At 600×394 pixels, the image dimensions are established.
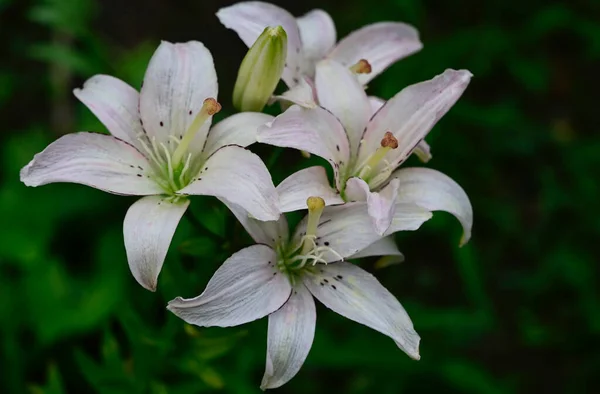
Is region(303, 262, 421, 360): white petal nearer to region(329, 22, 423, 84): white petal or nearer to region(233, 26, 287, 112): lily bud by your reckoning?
region(233, 26, 287, 112): lily bud

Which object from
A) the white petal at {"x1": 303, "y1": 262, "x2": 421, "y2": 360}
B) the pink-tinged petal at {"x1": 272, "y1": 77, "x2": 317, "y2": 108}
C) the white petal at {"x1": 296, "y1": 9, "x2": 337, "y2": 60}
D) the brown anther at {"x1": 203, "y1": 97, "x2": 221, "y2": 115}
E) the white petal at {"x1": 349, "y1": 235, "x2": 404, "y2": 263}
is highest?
the brown anther at {"x1": 203, "y1": 97, "x2": 221, "y2": 115}

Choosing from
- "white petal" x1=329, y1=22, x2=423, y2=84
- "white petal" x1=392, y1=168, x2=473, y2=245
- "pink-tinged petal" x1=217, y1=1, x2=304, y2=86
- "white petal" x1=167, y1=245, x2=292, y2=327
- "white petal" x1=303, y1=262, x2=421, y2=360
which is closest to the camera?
"white petal" x1=167, y1=245, x2=292, y2=327

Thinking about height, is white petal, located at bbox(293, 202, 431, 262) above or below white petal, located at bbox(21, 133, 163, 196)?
below

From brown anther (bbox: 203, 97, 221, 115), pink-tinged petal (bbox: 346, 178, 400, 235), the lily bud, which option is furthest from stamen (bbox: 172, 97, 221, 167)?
pink-tinged petal (bbox: 346, 178, 400, 235)

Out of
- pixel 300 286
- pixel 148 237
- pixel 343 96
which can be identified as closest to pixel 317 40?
pixel 343 96

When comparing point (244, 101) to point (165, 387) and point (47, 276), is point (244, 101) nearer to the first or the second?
point (165, 387)

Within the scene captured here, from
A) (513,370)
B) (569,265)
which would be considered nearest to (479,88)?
(569,265)

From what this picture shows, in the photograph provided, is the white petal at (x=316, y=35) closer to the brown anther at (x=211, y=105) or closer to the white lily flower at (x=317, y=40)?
the white lily flower at (x=317, y=40)
